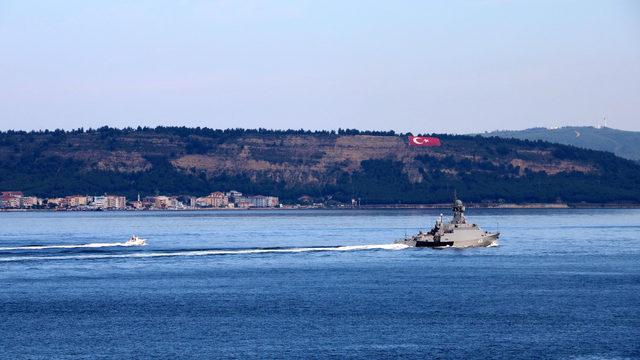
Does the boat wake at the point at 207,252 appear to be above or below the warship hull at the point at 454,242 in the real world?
below

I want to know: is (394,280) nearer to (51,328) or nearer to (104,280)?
(104,280)

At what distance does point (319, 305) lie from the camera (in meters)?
114

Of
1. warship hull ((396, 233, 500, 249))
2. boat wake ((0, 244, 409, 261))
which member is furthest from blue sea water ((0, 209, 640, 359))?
warship hull ((396, 233, 500, 249))

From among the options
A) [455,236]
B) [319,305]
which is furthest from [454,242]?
[319,305]

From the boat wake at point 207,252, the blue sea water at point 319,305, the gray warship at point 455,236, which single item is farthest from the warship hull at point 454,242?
the blue sea water at point 319,305

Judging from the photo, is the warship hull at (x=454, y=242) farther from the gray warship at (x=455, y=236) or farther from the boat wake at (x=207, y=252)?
the boat wake at (x=207, y=252)

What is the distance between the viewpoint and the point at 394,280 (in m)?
137

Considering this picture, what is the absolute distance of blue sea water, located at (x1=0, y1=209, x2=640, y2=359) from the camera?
89.1 metres

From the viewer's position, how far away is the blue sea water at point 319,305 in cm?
8906

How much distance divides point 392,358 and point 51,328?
31404mm

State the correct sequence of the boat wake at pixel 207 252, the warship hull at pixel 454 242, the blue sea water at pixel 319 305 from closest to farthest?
the blue sea water at pixel 319 305 → the boat wake at pixel 207 252 → the warship hull at pixel 454 242

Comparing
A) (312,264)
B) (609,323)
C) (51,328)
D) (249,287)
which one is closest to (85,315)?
(51,328)

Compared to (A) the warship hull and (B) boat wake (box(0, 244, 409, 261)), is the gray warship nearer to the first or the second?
(A) the warship hull

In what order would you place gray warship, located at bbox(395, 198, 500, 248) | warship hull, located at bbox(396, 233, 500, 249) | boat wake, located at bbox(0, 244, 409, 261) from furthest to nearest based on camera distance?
warship hull, located at bbox(396, 233, 500, 249) → gray warship, located at bbox(395, 198, 500, 248) → boat wake, located at bbox(0, 244, 409, 261)
